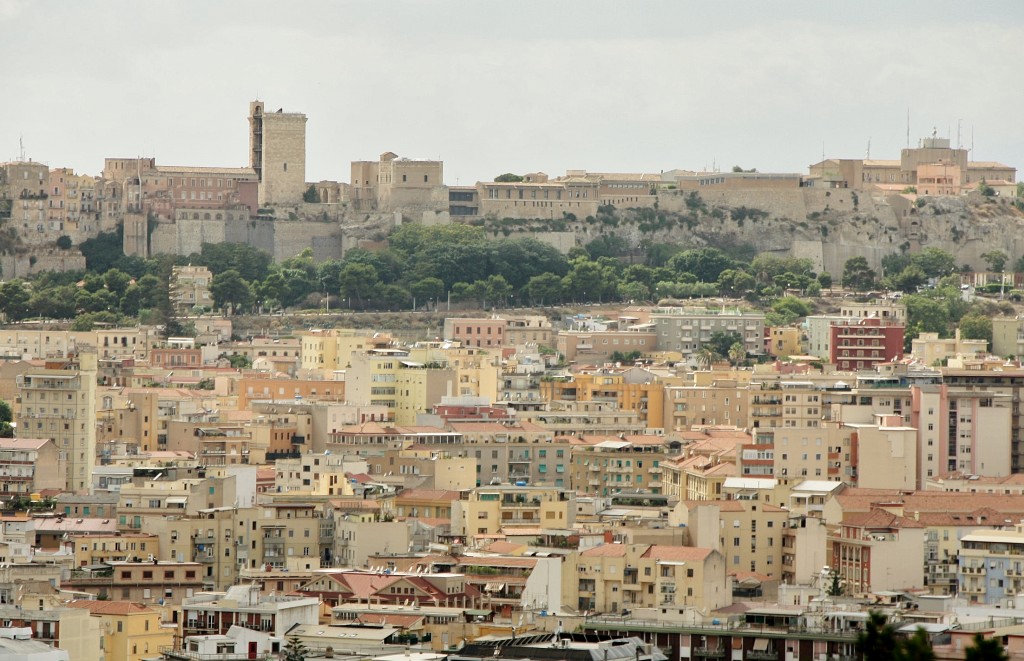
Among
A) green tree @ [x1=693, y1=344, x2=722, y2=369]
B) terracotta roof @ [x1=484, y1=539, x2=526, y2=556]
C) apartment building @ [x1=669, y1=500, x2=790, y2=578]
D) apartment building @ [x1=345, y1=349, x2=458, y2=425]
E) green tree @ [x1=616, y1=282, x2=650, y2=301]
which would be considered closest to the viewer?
terracotta roof @ [x1=484, y1=539, x2=526, y2=556]

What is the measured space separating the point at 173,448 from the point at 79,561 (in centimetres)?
2019

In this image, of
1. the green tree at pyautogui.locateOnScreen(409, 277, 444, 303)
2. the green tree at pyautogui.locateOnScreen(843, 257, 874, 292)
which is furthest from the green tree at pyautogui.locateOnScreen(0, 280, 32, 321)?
the green tree at pyautogui.locateOnScreen(843, 257, 874, 292)

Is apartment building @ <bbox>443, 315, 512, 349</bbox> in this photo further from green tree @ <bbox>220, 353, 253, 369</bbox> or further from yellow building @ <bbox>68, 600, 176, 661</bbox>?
yellow building @ <bbox>68, 600, 176, 661</bbox>

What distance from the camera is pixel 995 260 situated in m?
123

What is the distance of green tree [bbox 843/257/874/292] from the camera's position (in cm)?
11812

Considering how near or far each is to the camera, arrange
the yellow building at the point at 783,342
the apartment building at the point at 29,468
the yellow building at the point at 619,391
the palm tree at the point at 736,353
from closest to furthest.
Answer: the apartment building at the point at 29,468
the yellow building at the point at 619,391
the palm tree at the point at 736,353
the yellow building at the point at 783,342

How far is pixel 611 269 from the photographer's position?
115312mm

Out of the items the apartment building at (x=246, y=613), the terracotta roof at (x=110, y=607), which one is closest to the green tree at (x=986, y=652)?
the apartment building at (x=246, y=613)

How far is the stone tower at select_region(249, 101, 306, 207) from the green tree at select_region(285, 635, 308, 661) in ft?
255

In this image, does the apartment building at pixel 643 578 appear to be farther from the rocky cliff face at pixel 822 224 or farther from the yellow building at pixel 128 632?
the rocky cliff face at pixel 822 224

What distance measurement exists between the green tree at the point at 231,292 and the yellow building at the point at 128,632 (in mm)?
63647

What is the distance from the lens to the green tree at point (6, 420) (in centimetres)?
7256

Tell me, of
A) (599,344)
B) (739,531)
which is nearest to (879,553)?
(739,531)

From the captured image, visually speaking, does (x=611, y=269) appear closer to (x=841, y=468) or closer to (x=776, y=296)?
(x=776, y=296)
